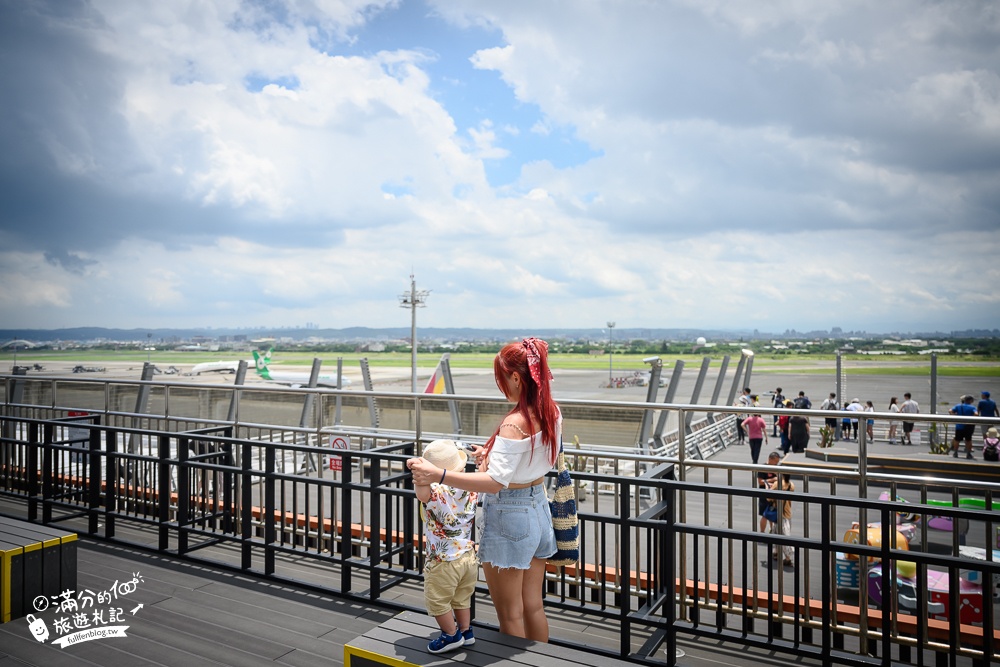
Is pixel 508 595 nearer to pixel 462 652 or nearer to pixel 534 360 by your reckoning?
pixel 462 652

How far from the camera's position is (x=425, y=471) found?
9.07ft

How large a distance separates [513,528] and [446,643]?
0.62 m

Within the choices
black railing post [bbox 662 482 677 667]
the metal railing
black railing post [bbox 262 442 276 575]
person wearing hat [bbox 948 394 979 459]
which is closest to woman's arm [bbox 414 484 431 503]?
the metal railing

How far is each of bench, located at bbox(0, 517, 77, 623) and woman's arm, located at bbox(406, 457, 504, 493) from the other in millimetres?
3307

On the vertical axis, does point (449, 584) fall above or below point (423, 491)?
below

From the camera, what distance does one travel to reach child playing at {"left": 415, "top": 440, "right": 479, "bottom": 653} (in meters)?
3.00

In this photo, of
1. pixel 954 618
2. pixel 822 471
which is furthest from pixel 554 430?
pixel 822 471

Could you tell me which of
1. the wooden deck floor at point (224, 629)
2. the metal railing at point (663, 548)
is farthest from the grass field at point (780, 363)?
the wooden deck floor at point (224, 629)

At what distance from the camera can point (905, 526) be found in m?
7.70

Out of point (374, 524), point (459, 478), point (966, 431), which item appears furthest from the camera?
point (966, 431)

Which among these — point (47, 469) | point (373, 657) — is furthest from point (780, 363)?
point (373, 657)

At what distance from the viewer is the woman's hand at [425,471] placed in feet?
9.06

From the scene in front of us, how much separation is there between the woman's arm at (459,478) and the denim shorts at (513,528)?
0.66 ft

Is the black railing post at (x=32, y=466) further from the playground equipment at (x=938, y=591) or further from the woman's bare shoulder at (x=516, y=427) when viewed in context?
the playground equipment at (x=938, y=591)
